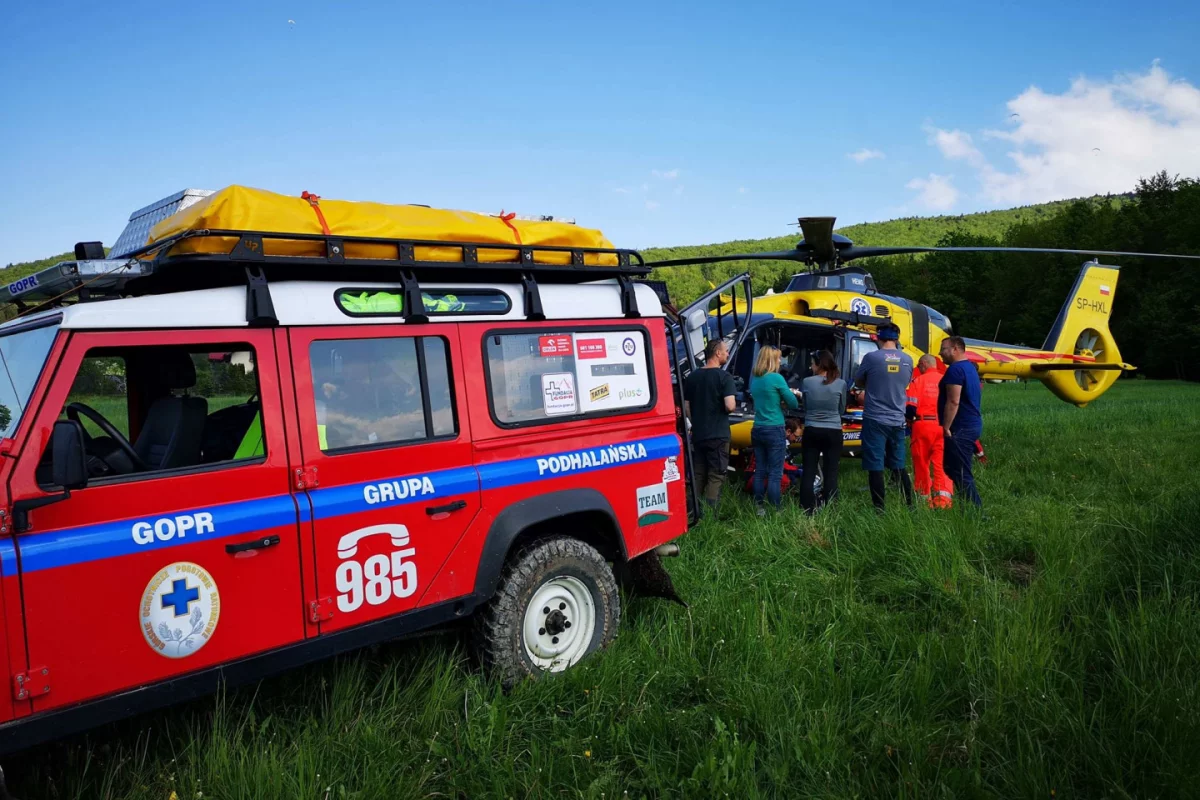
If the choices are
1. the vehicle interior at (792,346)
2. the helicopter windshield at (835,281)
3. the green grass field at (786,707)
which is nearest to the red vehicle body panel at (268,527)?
the green grass field at (786,707)

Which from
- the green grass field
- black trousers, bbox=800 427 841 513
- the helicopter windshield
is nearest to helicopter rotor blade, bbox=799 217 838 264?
the helicopter windshield

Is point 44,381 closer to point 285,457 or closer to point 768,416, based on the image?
point 285,457

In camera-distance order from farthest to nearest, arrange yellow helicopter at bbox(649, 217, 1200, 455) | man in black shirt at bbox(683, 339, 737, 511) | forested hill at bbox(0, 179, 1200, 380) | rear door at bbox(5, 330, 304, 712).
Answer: forested hill at bbox(0, 179, 1200, 380) < yellow helicopter at bbox(649, 217, 1200, 455) < man in black shirt at bbox(683, 339, 737, 511) < rear door at bbox(5, 330, 304, 712)

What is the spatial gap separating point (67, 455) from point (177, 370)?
98 centimetres

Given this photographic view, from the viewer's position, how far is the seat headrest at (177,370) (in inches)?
150

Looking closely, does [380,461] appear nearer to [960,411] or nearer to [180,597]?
[180,597]

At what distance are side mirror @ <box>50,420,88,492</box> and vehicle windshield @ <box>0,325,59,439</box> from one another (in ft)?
1.06

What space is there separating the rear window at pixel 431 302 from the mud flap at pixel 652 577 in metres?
1.92

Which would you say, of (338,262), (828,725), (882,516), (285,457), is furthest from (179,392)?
(882,516)

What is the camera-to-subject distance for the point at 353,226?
4246mm

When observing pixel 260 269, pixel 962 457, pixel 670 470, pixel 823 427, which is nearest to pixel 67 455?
pixel 260 269

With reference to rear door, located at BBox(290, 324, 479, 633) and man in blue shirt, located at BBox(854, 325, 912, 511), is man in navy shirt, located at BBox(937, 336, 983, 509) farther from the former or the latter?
rear door, located at BBox(290, 324, 479, 633)

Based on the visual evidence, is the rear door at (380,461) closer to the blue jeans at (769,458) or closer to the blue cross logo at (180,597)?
the blue cross logo at (180,597)

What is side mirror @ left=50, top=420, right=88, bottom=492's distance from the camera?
2.93m
